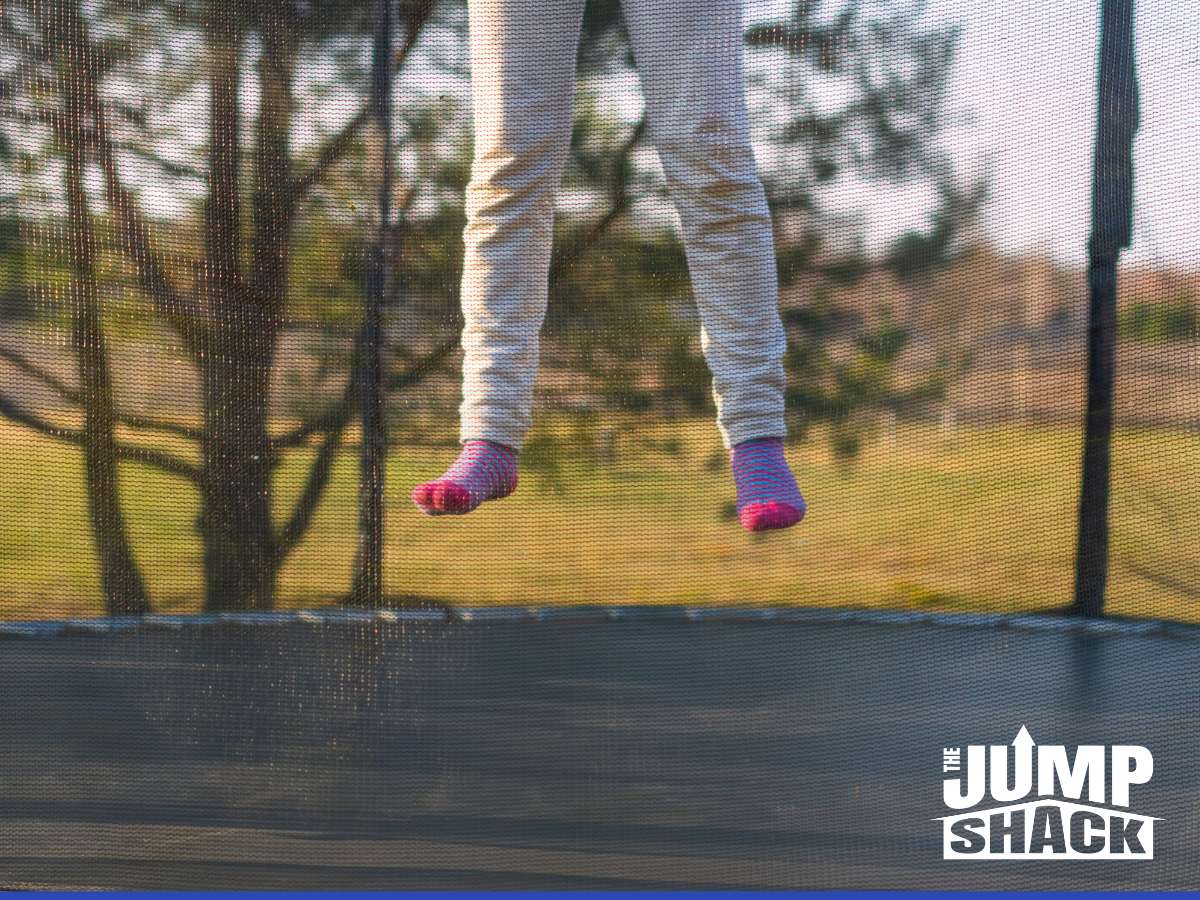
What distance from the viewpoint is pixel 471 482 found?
1.04 metres

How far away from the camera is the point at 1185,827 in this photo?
3.39 ft

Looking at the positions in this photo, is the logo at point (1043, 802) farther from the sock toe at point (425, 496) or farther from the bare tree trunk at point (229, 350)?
the bare tree trunk at point (229, 350)

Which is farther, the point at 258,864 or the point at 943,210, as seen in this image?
the point at 943,210

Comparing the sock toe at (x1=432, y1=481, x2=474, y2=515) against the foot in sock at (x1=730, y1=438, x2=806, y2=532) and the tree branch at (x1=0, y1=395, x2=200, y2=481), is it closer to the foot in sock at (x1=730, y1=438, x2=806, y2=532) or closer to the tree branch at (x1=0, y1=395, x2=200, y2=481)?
the foot in sock at (x1=730, y1=438, x2=806, y2=532)

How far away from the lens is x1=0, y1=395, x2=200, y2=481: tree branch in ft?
4.67

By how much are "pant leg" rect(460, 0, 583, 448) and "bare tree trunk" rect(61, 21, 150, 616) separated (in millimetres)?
561

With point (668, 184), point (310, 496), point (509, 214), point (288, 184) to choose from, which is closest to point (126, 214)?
point (288, 184)

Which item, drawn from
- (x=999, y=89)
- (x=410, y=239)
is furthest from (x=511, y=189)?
(x=999, y=89)

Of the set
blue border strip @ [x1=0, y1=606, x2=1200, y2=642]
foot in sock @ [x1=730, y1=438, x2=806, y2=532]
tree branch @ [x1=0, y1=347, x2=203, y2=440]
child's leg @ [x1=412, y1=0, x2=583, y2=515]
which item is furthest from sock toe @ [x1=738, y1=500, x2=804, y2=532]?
tree branch @ [x1=0, y1=347, x2=203, y2=440]

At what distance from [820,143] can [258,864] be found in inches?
45.3

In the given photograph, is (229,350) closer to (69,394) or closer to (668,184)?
(69,394)

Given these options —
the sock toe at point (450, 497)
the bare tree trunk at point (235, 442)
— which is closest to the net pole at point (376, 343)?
the bare tree trunk at point (235, 442)

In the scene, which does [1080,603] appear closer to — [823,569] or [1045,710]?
[823,569]

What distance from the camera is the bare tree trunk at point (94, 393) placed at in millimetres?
1387
